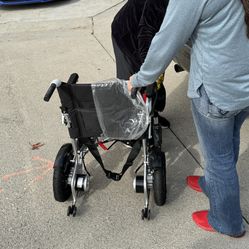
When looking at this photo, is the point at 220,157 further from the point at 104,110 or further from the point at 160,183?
the point at 104,110

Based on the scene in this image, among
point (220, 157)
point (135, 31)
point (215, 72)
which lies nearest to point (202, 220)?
point (220, 157)

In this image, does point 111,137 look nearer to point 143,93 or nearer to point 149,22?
point 143,93

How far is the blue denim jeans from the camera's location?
2012 millimetres

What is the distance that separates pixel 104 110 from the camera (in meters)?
2.45

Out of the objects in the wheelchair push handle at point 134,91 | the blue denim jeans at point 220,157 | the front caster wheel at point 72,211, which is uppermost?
the wheelchair push handle at point 134,91

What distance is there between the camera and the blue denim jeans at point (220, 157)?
6.60ft

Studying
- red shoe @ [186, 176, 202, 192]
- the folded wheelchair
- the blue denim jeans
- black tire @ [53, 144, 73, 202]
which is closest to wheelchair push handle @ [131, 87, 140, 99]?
the folded wheelchair

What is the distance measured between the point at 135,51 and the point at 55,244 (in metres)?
1.33

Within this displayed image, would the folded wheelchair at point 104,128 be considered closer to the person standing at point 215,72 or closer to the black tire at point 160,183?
the black tire at point 160,183

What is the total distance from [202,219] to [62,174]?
959 millimetres

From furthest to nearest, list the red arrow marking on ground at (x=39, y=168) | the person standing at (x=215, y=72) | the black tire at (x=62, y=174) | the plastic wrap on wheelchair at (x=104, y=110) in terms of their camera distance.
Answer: the red arrow marking on ground at (x=39, y=168) < the black tire at (x=62, y=174) < the plastic wrap on wheelchair at (x=104, y=110) < the person standing at (x=215, y=72)

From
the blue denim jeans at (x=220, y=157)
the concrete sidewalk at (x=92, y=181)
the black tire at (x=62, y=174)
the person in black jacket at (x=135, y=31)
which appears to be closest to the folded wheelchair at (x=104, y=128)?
the black tire at (x=62, y=174)

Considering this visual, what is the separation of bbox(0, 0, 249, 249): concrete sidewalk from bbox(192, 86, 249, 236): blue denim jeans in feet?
0.53

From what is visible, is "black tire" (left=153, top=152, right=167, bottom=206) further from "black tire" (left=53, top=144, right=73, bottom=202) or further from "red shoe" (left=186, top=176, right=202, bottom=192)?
"black tire" (left=53, top=144, right=73, bottom=202)
